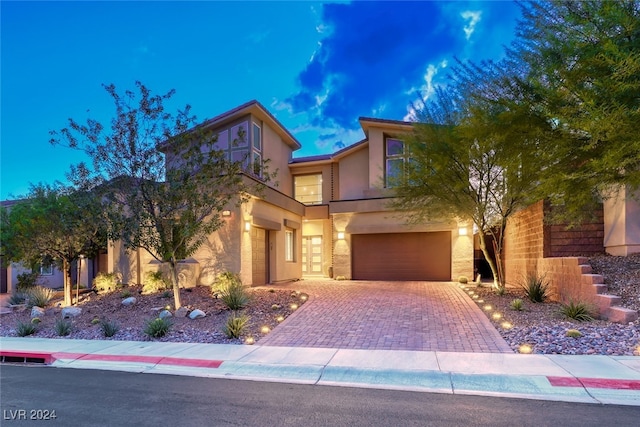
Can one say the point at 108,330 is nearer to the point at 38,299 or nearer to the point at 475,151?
the point at 38,299

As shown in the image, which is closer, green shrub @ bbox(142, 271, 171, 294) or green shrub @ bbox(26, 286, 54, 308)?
green shrub @ bbox(142, 271, 171, 294)

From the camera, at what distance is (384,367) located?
6.16m

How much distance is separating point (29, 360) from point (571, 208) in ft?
39.3

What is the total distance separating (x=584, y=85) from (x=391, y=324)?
6.12m

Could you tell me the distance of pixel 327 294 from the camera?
43.7 feet

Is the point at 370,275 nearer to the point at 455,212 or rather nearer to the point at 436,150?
the point at 455,212

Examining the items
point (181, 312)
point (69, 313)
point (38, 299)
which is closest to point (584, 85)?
point (181, 312)

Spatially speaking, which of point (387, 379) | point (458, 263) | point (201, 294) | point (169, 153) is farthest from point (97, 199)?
point (458, 263)

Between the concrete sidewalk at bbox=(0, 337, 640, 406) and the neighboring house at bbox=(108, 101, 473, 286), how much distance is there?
661cm

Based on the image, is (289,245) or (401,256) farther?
(289,245)

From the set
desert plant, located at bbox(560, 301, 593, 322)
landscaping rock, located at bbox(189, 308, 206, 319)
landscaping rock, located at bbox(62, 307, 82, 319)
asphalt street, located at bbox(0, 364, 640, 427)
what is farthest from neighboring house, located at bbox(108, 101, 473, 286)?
asphalt street, located at bbox(0, 364, 640, 427)

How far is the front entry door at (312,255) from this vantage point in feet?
70.5

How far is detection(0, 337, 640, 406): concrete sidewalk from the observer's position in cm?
507

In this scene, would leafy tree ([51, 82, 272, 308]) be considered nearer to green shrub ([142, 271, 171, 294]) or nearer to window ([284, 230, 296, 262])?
green shrub ([142, 271, 171, 294])
